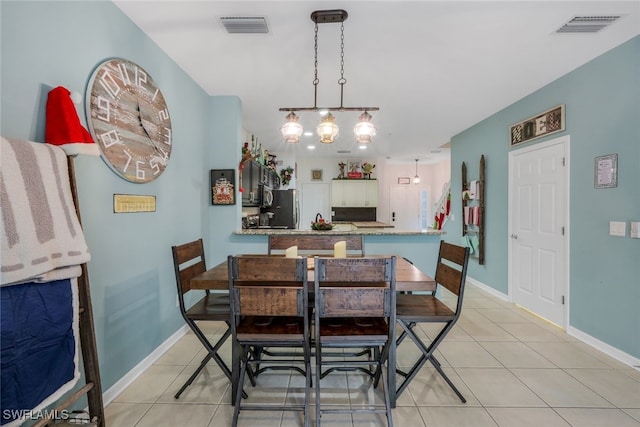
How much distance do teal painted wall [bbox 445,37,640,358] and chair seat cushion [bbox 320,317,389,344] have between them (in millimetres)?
2155

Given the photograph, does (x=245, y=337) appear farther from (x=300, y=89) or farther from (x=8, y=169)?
(x=300, y=89)

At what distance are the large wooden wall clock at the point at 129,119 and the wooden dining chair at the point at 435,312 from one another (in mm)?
2055

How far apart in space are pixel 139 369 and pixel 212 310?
2.64ft

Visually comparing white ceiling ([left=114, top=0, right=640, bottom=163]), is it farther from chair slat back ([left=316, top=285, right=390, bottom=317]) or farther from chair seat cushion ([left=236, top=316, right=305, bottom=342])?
chair seat cushion ([left=236, top=316, right=305, bottom=342])

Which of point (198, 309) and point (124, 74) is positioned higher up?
point (124, 74)

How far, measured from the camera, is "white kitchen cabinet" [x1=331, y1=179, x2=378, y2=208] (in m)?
7.82

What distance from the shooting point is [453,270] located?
2.01 meters

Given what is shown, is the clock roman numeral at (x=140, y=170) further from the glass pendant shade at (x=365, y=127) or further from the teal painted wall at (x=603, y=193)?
the teal painted wall at (x=603, y=193)

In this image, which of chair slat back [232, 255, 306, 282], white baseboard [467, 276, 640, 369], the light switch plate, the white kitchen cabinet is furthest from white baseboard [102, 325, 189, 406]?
the white kitchen cabinet

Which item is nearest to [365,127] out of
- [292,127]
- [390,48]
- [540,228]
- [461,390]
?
[292,127]

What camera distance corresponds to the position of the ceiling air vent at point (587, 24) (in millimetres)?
2131

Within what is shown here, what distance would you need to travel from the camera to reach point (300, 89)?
3.35m

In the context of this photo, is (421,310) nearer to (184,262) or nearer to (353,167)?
(184,262)

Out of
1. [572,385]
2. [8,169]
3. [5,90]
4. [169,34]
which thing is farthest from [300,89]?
[572,385]
